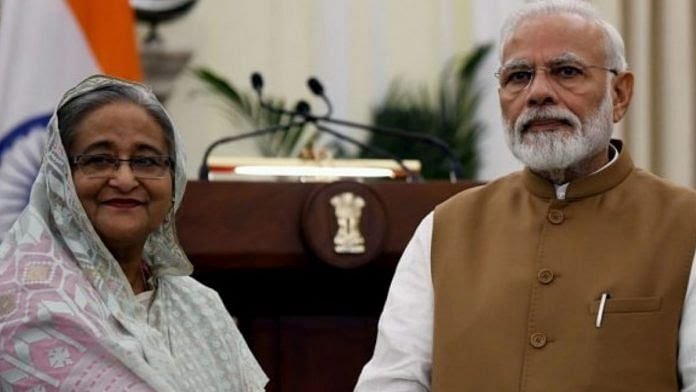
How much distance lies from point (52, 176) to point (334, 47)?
443cm

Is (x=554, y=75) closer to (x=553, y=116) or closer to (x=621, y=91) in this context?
(x=553, y=116)

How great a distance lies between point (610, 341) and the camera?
3.35m

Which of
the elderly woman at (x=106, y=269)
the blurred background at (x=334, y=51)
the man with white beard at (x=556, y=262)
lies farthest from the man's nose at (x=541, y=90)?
the blurred background at (x=334, y=51)

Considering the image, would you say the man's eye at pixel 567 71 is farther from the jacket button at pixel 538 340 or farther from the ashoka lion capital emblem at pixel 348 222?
the ashoka lion capital emblem at pixel 348 222

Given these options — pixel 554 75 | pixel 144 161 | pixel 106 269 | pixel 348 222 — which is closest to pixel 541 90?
pixel 554 75

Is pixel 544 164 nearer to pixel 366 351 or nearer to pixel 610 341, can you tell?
pixel 610 341

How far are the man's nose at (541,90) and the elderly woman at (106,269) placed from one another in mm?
655

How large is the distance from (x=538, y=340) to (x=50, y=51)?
300cm

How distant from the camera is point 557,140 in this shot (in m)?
3.44

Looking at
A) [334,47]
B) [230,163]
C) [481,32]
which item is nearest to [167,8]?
[334,47]

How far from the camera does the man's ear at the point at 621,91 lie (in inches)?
140

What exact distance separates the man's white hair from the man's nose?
0.37 ft

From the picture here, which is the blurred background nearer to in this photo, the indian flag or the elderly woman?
the indian flag

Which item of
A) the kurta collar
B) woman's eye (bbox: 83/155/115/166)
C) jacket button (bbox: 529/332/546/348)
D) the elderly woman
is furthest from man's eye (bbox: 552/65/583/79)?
woman's eye (bbox: 83/155/115/166)
